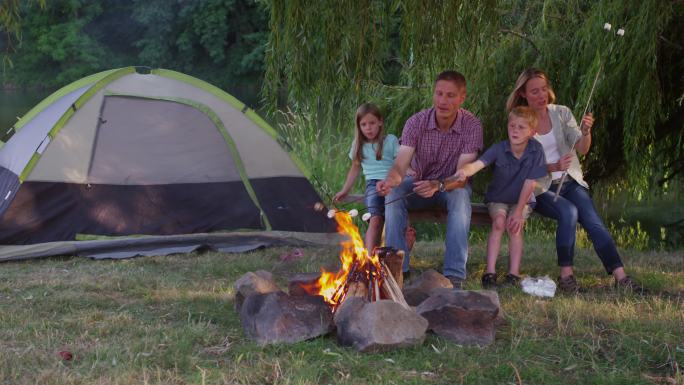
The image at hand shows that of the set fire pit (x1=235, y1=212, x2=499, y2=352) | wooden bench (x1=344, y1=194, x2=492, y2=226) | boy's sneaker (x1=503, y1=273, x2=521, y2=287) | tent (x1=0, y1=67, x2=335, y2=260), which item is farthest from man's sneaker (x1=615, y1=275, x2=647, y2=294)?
tent (x1=0, y1=67, x2=335, y2=260)

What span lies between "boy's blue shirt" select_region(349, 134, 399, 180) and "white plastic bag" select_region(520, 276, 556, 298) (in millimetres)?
1150

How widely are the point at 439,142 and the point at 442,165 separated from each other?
0.44 ft

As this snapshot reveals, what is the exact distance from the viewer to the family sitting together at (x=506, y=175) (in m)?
4.61

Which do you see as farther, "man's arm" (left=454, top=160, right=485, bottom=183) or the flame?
"man's arm" (left=454, top=160, right=485, bottom=183)

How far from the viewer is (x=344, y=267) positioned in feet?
13.4

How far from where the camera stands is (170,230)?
632 cm

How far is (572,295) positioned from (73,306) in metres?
2.65

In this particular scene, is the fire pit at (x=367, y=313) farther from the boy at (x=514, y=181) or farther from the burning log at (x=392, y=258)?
the boy at (x=514, y=181)

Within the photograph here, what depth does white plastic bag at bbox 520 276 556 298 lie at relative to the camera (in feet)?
14.5

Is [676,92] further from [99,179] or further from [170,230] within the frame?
[99,179]

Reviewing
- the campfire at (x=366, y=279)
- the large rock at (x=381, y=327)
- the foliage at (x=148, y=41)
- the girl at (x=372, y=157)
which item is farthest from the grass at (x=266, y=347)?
the foliage at (x=148, y=41)

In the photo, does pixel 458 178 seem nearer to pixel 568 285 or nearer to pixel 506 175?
pixel 506 175

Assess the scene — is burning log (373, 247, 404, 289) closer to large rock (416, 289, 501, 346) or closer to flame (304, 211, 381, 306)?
flame (304, 211, 381, 306)

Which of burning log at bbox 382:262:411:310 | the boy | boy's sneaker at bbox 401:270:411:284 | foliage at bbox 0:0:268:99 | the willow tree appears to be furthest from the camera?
foliage at bbox 0:0:268:99
